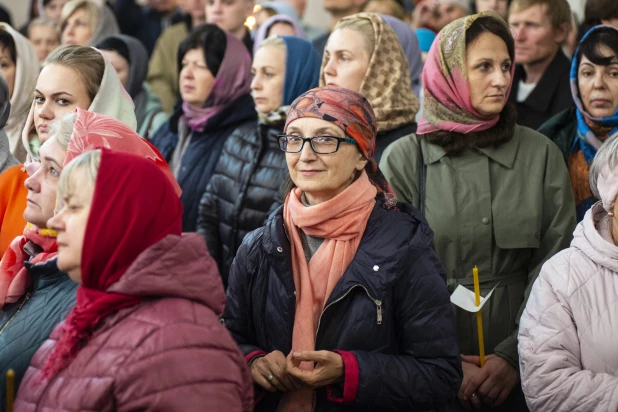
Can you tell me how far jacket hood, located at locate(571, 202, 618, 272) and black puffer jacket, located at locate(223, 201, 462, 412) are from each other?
54cm

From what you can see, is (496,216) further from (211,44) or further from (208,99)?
(211,44)

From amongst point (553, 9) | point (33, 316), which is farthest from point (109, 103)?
point (553, 9)

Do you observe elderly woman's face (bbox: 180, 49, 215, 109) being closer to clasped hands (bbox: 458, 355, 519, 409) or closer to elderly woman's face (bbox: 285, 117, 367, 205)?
elderly woman's face (bbox: 285, 117, 367, 205)

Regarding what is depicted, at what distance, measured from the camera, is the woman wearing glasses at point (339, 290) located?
329 centimetres

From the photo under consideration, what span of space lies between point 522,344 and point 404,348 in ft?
1.59

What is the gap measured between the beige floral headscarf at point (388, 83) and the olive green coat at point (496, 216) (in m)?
0.66

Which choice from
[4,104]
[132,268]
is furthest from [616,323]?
[4,104]

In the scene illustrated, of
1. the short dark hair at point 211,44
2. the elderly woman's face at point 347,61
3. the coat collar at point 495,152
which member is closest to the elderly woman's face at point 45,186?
the coat collar at point 495,152

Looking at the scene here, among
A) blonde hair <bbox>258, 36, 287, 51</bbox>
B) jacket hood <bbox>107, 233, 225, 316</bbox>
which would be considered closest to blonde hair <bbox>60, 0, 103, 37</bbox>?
blonde hair <bbox>258, 36, 287, 51</bbox>

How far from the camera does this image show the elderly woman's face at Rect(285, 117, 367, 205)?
138 inches

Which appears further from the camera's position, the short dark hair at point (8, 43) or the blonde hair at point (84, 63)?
the short dark hair at point (8, 43)

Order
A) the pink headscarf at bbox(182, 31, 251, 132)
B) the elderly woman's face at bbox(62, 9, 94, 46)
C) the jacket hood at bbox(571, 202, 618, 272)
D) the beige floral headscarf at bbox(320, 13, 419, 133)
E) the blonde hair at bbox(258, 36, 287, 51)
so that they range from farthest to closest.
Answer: the elderly woman's face at bbox(62, 9, 94, 46) < the pink headscarf at bbox(182, 31, 251, 132) < the blonde hair at bbox(258, 36, 287, 51) < the beige floral headscarf at bbox(320, 13, 419, 133) < the jacket hood at bbox(571, 202, 618, 272)

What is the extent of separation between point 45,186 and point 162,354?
1.00 m

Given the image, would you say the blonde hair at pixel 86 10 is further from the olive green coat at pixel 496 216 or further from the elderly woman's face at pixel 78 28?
the olive green coat at pixel 496 216
